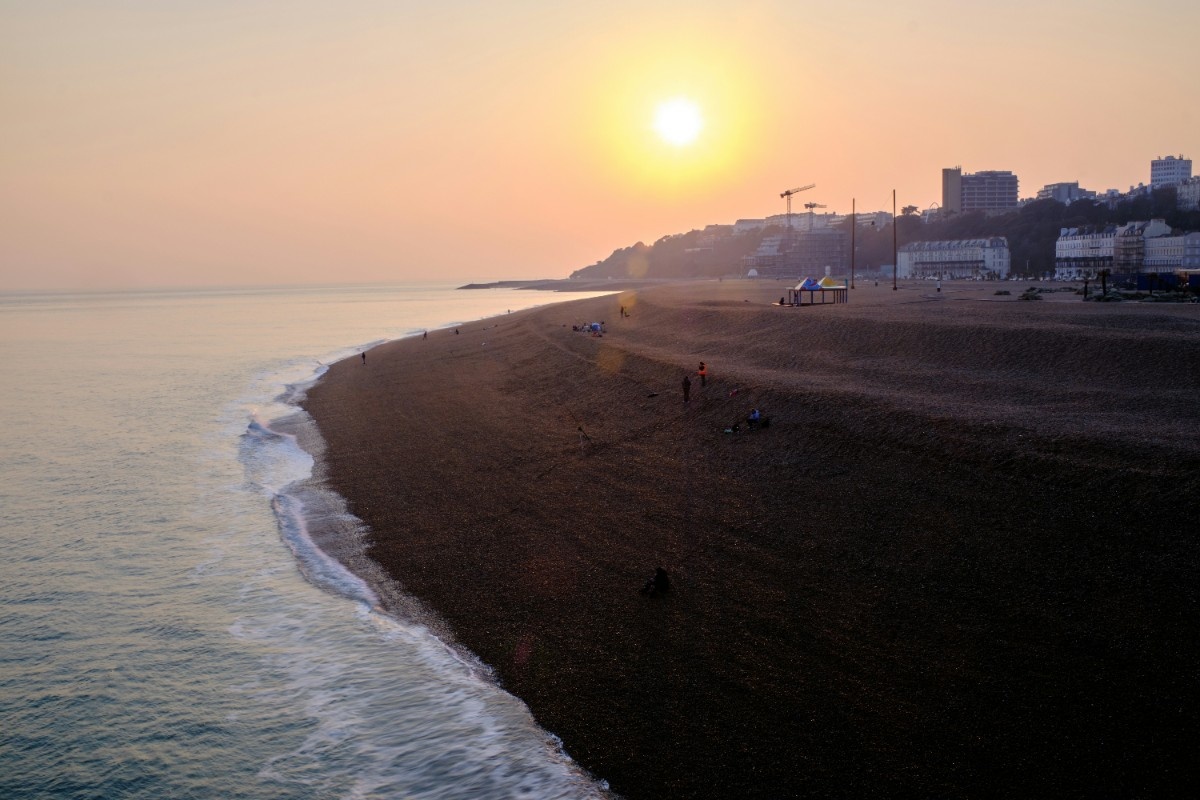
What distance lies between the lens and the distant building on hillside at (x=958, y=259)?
139 m

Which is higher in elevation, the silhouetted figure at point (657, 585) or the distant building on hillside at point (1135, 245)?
the distant building on hillside at point (1135, 245)

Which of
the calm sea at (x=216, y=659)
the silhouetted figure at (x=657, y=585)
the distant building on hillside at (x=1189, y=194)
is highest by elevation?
the distant building on hillside at (x=1189, y=194)

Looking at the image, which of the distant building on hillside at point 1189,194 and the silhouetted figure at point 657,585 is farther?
the distant building on hillside at point 1189,194

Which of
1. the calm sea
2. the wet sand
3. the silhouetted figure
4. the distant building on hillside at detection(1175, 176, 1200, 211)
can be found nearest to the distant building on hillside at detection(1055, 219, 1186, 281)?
the distant building on hillside at detection(1175, 176, 1200, 211)

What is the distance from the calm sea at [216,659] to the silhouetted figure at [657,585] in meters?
3.53

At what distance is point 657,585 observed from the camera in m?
15.6

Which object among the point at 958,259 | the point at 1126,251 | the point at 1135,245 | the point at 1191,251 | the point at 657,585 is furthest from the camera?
the point at 958,259

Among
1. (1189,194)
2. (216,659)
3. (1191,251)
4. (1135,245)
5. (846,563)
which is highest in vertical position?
(1189,194)

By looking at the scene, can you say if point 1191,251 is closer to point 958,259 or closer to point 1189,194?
point 958,259

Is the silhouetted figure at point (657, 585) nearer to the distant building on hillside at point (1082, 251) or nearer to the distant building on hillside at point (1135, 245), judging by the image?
the distant building on hillside at point (1082, 251)

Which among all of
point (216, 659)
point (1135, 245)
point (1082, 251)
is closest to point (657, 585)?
point (216, 659)

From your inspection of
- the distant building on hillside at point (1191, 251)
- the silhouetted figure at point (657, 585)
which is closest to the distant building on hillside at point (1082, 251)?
the distant building on hillside at point (1191, 251)

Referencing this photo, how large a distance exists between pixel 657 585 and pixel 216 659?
27.0 feet

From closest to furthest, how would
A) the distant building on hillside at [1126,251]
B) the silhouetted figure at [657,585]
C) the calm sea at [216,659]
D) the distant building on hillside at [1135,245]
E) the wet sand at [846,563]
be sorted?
the wet sand at [846,563]
the calm sea at [216,659]
the silhouetted figure at [657,585]
the distant building on hillside at [1126,251]
the distant building on hillside at [1135,245]
